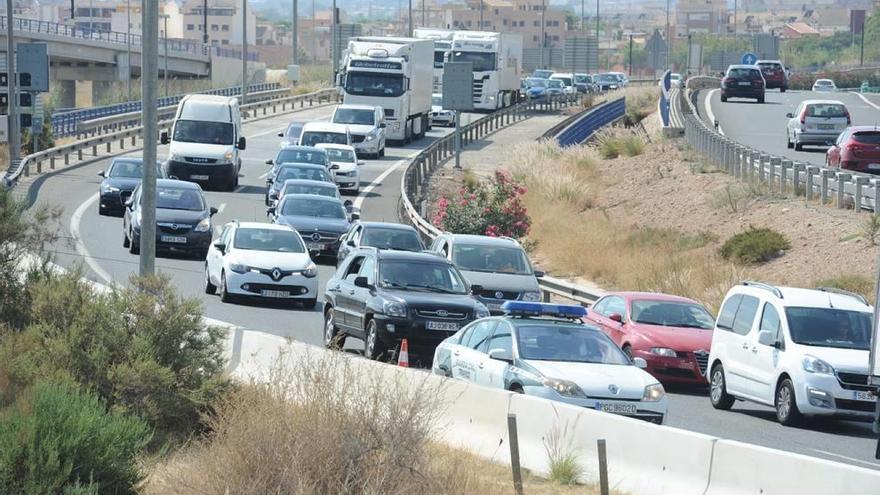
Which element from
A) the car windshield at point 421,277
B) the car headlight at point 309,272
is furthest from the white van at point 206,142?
the car windshield at point 421,277

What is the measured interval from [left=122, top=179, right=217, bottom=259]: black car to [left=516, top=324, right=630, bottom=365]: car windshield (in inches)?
708

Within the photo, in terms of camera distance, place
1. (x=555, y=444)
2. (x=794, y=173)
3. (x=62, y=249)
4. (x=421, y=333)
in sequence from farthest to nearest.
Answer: (x=794, y=173) < (x=62, y=249) < (x=421, y=333) < (x=555, y=444)

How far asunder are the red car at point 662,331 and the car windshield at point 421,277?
7.40 ft

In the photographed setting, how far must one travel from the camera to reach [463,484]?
1137 centimetres

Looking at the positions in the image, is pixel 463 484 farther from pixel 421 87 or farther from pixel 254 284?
pixel 421 87

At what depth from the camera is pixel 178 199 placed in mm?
34844

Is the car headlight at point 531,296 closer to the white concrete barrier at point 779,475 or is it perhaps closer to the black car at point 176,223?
the black car at point 176,223

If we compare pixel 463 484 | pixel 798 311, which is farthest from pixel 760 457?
pixel 798 311

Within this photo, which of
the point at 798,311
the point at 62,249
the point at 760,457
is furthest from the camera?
the point at 62,249

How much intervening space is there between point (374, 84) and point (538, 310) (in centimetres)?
4826

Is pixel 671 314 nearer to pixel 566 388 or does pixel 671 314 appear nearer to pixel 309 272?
pixel 309 272

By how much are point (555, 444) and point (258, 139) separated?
187ft

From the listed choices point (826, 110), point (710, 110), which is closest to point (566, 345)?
point (826, 110)

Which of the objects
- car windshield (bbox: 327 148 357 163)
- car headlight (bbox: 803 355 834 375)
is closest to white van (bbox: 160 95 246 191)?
car windshield (bbox: 327 148 357 163)
